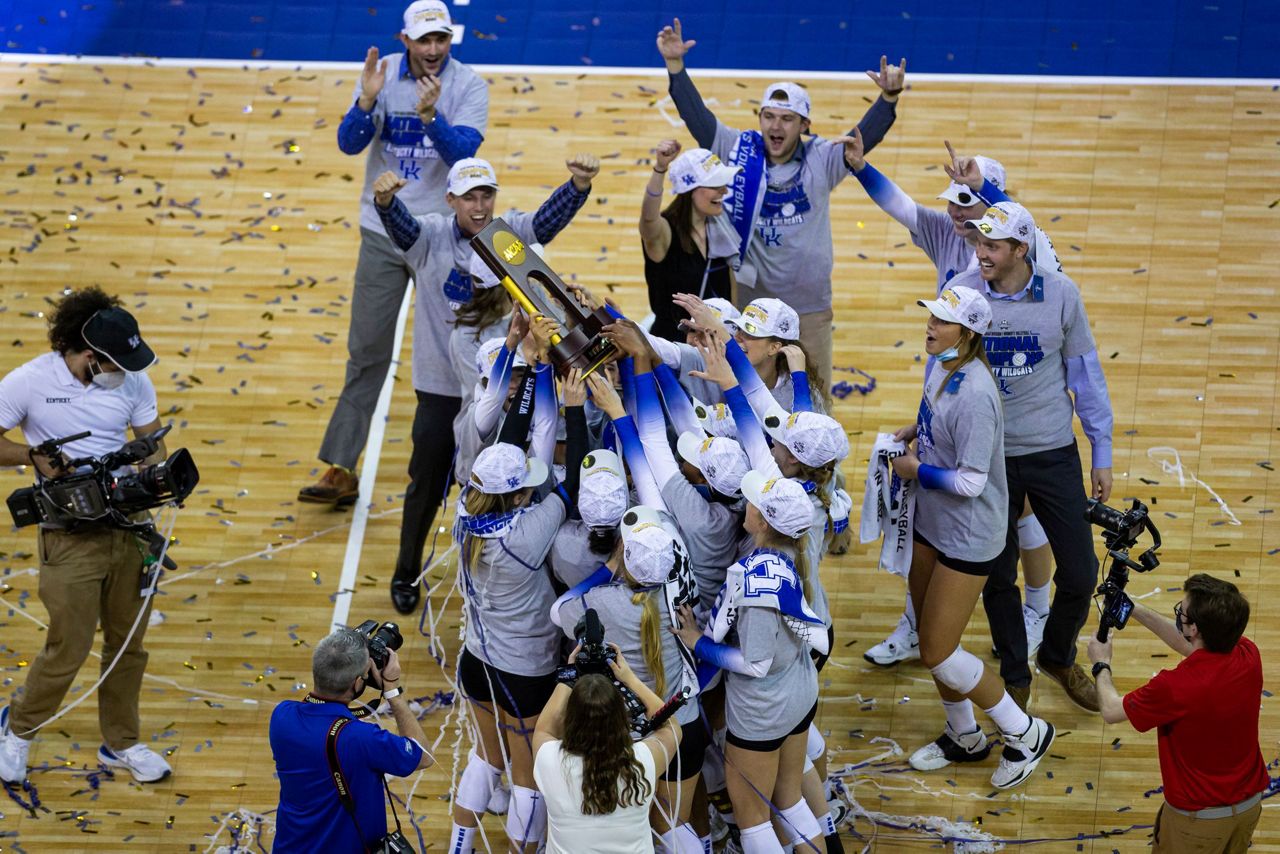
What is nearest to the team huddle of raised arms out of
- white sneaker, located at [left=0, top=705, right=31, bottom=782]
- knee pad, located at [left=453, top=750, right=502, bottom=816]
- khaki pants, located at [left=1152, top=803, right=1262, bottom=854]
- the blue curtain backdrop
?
knee pad, located at [left=453, top=750, right=502, bottom=816]

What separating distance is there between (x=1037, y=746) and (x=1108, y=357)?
2.21 metres

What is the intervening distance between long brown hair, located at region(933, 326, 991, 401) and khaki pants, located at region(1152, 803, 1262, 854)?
1450 millimetres

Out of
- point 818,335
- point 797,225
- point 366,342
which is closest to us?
point 797,225

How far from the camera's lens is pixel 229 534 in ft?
22.0

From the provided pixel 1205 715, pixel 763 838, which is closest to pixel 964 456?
pixel 1205 715

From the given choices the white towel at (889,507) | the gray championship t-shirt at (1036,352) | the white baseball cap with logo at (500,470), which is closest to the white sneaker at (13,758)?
the white baseball cap with logo at (500,470)

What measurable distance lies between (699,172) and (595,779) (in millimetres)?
2503

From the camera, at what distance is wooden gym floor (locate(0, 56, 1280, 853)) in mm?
5688

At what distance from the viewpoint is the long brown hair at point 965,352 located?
5141 mm

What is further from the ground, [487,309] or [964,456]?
[487,309]

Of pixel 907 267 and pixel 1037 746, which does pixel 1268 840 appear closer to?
pixel 1037 746

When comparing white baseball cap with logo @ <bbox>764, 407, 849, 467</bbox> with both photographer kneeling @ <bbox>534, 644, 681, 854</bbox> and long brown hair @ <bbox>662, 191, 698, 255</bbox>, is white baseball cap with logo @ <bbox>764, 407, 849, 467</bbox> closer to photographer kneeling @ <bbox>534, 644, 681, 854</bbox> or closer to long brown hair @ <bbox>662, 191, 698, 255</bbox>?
photographer kneeling @ <bbox>534, 644, 681, 854</bbox>

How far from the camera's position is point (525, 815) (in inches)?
200

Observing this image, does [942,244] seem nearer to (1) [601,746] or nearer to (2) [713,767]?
(2) [713,767]
